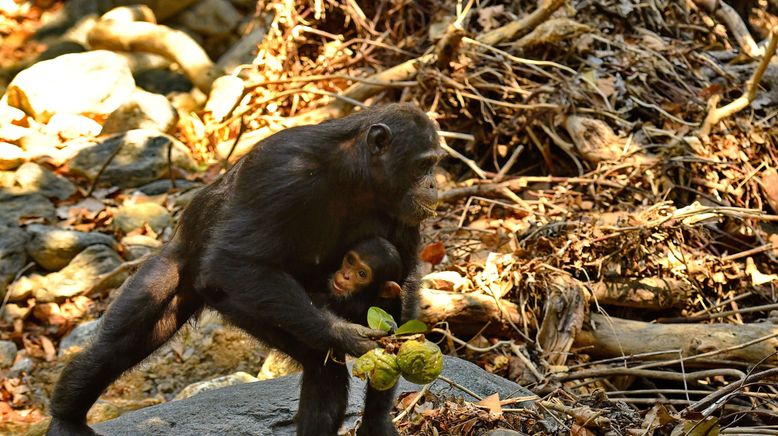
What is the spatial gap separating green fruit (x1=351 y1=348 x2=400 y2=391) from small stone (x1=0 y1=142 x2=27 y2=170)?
26.0 feet

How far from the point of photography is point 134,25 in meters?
14.2

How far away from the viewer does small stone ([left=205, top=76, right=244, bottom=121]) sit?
11844mm

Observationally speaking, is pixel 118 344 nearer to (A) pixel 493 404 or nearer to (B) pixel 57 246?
(A) pixel 493 404

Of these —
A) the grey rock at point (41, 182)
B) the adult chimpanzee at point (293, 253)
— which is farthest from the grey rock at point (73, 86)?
the adult chimpanzee at point (293, 253)

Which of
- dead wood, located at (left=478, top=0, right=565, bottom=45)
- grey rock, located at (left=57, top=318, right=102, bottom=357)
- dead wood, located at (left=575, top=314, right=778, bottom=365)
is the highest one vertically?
dead wood, located at (left=478, top=0, right=565, bottom=45)

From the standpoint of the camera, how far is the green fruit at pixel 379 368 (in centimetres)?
401

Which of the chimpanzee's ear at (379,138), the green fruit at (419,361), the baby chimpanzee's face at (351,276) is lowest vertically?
the baby chimpanzee's face at (351,276)

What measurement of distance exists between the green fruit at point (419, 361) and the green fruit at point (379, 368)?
4 centimetres

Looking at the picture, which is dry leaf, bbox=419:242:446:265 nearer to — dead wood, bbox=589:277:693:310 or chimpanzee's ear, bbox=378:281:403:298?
dead wood, bbox=589:277:693:310

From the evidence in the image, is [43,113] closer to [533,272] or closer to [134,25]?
[134,25]

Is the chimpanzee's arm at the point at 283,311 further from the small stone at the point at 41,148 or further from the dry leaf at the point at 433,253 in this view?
the small stone at the point at 41,148

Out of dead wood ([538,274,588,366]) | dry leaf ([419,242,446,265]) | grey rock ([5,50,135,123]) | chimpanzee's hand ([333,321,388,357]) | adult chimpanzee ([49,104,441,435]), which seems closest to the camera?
chimpanzee's hand ([333,321,388,357])

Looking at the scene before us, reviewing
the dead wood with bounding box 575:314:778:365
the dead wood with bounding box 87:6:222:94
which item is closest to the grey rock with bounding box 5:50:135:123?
the dead wood with bounding box 87:6:222:94

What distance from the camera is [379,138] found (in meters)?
4.75
